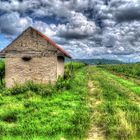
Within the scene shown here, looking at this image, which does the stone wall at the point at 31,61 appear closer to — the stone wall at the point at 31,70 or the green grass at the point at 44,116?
the stone wall at the point at 31,70

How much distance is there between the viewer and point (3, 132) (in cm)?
1038

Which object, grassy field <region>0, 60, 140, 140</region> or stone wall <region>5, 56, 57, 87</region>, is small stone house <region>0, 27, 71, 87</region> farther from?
grassy field <region>0, 60, 140, 140</region>

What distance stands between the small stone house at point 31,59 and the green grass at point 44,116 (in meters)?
3.59

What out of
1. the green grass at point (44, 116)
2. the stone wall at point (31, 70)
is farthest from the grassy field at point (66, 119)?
the stone wall at point (31, 70)

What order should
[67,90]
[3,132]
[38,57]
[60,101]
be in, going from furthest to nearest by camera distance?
1. [38,57]
2. [67,90]
3. [60,101]
4. [3,132]

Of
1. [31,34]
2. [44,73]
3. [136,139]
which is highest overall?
[31,34]

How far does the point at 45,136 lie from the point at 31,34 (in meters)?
13.6

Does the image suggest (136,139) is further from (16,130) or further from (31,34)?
(31,34)

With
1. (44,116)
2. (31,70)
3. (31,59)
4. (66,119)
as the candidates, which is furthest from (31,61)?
(66,119)

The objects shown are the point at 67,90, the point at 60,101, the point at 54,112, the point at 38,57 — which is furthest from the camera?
the point at 38,57

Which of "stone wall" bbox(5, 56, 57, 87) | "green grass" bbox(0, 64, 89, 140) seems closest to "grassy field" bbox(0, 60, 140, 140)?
"green grass" bbox(0, 64, 89, 140)

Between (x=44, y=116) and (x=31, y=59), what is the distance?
10.4 m

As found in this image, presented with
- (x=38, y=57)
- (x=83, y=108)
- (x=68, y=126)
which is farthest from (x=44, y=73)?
(x=68, y=126)

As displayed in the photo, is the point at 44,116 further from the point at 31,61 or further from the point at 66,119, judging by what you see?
the point at 31,61
